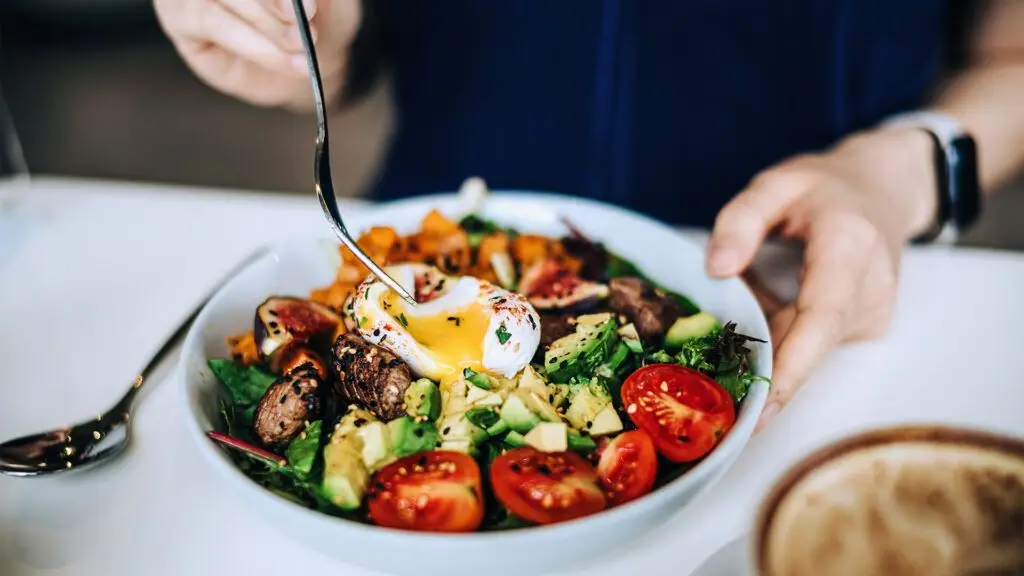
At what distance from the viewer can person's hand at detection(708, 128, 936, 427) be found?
1053mm

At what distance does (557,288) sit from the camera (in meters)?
1.15

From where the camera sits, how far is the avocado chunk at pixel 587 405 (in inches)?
35.4

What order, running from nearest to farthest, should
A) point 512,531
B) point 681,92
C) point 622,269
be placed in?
point 512,531
point 622,269
point 681,92

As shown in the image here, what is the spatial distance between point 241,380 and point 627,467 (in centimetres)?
53

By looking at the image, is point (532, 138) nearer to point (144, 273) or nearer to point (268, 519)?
point (144, 273)

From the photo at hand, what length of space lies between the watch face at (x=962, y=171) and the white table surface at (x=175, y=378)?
0.12m

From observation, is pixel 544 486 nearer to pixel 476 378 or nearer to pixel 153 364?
pixel 476 378

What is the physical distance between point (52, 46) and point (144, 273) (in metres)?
4.63

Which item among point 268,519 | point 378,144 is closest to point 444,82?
point 268,519

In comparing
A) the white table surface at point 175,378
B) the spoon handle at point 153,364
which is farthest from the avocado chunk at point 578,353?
the spoon handle at point 153,364

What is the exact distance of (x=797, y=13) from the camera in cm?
169

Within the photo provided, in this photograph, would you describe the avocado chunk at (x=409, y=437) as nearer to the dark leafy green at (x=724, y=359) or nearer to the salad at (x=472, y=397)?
the salad at (x=472, y=397)

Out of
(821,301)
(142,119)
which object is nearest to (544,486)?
(821,301)

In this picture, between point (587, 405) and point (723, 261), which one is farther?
point (723, 261)
